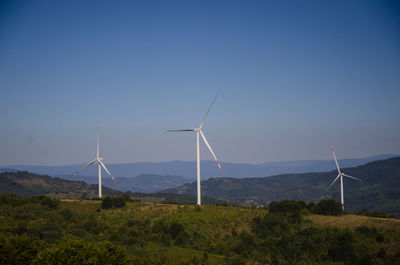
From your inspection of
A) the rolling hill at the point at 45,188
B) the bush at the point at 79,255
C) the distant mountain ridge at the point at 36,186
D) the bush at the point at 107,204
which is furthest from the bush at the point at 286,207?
the distant mountain ridge at the point at 36,186

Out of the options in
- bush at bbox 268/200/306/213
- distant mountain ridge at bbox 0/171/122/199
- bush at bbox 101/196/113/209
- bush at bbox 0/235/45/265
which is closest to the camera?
bush at bbox 0/235/45/265

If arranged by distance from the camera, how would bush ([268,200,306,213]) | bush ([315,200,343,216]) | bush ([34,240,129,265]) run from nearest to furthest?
bush ([34,240,129,265]), bush ([268,200,306,213]), bush ([315,200,343,216])

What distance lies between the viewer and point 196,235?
168 ft

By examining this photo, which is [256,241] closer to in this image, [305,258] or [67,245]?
[305,258]

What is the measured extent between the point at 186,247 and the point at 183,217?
10102 mm

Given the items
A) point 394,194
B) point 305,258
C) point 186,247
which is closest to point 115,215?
point 186,247

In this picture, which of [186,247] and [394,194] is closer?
[186,247]

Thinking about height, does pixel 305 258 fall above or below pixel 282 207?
below

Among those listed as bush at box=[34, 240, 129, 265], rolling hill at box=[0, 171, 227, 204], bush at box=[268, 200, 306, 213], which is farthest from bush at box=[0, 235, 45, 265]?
rolling hill at box=[0, 171, 227, 204]

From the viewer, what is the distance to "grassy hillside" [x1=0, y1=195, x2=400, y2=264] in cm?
3319

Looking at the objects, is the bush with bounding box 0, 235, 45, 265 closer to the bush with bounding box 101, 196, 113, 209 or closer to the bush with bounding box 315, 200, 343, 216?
the bush with bounding box 101, 196, 113, 209

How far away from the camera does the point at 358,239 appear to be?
44.6 m

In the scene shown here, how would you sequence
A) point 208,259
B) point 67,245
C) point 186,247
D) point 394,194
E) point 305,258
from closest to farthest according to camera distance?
point 67,245 → point 208,259 → point 305,258 → point 186,247 → point 394,194

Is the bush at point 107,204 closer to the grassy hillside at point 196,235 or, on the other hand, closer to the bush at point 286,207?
the grassy hillside at point 196,235
